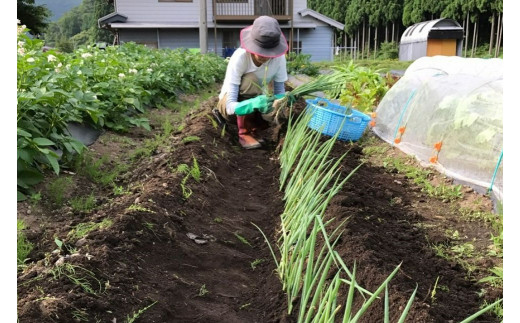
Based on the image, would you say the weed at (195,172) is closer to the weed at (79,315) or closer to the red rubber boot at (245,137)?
the red rubber boot at (245,137)

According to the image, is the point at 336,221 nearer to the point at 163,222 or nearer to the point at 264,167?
the point at 163,222

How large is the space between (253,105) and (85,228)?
190 cm

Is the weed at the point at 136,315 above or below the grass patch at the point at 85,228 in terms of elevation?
below

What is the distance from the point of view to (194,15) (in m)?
18.0

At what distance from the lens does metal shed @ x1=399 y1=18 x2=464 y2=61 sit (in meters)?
18.8

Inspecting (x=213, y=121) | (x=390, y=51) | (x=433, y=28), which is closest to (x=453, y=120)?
(x=213, y=121)

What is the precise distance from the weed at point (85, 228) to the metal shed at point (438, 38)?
18.7 metres

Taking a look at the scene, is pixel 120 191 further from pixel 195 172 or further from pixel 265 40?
pixel 265 40

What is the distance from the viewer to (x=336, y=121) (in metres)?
4.25

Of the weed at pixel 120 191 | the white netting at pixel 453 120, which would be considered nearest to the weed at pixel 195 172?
the weed at pixel 120 191

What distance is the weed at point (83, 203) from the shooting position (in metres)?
2.63

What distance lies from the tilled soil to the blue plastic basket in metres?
0.91

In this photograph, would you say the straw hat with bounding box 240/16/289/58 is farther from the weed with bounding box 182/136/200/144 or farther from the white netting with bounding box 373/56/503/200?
the white netting with bounding box 373/56/503/200

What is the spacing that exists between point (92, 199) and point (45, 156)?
0.36 m
